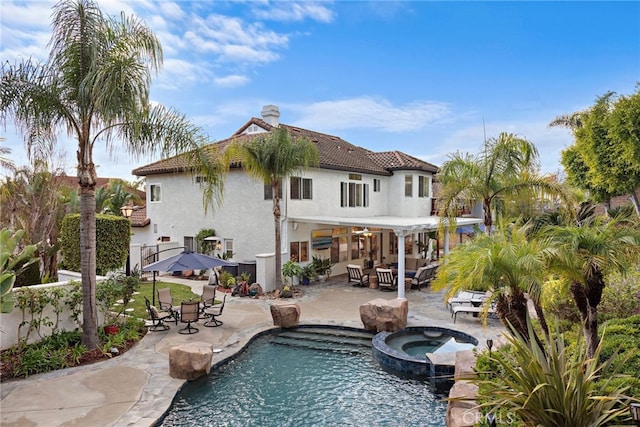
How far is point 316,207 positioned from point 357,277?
4.53m

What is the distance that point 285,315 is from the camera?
1391 centimetres

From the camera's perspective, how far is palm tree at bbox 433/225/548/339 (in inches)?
239

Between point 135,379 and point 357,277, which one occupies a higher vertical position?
point 357,277

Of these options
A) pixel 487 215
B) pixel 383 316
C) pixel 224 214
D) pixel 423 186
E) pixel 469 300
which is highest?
pixel 423 186

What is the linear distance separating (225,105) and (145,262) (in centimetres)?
1052

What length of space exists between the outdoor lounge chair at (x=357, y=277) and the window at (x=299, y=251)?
8.83ft

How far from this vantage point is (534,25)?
1536 cm

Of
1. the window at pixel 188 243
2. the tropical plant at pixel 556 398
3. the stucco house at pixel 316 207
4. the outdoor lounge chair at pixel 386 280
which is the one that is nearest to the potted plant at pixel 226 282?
the stucco house at pixel 316 207

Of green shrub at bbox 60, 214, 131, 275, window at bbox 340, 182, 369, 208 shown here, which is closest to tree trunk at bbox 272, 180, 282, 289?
window at bbox 340, 182, 369, 208

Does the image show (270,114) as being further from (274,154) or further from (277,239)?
(277,239)

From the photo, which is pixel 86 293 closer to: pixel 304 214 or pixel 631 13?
pixel 304 214

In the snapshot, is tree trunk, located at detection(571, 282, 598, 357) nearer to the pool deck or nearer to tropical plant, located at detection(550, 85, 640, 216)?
the pool deck

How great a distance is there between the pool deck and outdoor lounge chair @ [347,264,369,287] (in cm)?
470

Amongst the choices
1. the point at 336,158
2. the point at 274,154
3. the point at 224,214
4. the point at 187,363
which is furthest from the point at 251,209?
the point at 187,363
